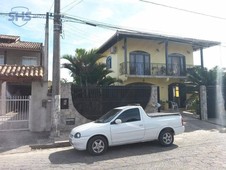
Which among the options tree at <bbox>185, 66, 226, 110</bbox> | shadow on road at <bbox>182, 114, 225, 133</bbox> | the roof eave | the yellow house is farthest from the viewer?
the yellow house

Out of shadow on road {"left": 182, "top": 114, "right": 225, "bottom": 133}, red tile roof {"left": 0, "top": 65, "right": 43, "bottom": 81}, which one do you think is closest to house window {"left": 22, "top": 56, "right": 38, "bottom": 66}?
red tile roof {"left": 0, "top": 65, "right": 43, "bottom": 81}

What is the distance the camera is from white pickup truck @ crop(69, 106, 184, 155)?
25.9ft

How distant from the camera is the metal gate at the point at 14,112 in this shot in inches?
476

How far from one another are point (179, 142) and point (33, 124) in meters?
7.27

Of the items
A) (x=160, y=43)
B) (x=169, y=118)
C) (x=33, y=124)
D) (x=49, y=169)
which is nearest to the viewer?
(x=49, y=169)

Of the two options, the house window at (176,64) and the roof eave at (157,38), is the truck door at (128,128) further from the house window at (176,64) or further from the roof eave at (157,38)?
the house window at (176,64)

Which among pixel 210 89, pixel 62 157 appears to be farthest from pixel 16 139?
pixel 210 89

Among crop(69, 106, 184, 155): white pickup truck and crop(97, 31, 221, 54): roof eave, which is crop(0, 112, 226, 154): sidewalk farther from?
crop(97, 31, 221, 54): roof eave

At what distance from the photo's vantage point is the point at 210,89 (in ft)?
54.4

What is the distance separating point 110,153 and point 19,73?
6893mm

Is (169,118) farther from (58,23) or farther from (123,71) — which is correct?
(123,71)

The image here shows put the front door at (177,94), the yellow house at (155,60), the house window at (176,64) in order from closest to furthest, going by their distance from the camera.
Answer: the yellow house at (155,60) < the house window at (176,64) < the front door at (177,94)

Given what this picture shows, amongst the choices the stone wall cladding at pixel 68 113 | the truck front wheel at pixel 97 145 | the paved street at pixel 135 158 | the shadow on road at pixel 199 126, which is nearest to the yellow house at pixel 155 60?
the shadow on road at pixel 199 126

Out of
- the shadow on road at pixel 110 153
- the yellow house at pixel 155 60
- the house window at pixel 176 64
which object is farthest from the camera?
the house window at pixel 176 64
